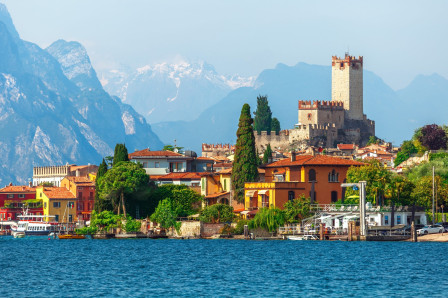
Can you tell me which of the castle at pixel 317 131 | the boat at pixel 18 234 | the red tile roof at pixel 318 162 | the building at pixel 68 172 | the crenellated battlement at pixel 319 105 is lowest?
the boat at pixel 18 234

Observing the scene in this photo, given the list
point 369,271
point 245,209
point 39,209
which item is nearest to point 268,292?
point 369,271

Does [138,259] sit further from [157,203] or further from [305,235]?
[157,203]

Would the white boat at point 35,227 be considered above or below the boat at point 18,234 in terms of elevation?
above

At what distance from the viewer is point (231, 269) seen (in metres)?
63.3

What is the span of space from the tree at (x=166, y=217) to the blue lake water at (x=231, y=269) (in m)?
11.3

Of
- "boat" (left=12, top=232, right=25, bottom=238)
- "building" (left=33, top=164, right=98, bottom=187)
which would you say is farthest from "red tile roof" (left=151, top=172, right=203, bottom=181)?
"building" (left=33, top=164, right=98, bottom=187)

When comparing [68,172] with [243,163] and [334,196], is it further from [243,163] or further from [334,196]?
[334,196]

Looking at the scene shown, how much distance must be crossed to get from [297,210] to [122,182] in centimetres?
1911

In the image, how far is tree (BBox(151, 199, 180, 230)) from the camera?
101m

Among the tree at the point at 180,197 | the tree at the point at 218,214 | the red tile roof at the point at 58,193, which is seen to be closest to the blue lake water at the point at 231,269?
the tree at the point at 218,214

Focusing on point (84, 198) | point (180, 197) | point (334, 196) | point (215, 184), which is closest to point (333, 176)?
point (334, 196)

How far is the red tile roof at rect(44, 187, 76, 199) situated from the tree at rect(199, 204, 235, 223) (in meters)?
49.3

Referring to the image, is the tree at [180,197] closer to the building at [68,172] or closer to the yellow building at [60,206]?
the yellow building at [60,206]

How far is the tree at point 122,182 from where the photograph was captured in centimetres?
10199
